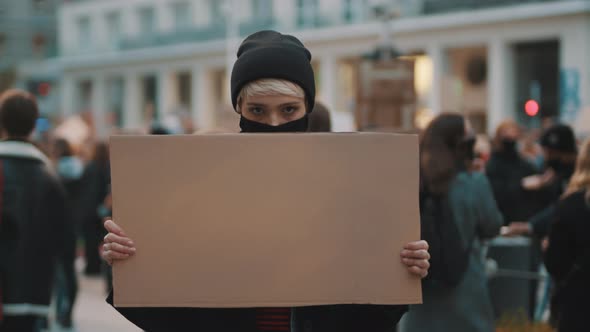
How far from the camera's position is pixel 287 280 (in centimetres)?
276

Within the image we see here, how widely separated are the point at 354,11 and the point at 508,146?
37666mm

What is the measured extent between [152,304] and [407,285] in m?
0.67

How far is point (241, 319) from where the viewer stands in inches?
114

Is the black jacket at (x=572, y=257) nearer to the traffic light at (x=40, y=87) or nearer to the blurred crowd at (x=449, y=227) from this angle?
the blurred crowd at (x=449, y=227)

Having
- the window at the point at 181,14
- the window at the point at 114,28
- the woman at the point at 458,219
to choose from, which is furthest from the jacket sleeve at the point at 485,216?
the window at the point at 114,28

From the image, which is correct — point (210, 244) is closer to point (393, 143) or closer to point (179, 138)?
point (179, 138)

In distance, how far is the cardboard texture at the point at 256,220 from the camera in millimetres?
2756

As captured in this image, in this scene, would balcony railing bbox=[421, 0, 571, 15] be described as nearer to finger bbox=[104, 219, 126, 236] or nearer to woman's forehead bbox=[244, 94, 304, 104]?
woman's forehead bbox=[244, 94, 304, 104]

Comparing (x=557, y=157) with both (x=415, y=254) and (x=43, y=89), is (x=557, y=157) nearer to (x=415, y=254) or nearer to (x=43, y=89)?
(x=415, y=254)

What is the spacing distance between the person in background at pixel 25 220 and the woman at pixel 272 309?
2.90 m

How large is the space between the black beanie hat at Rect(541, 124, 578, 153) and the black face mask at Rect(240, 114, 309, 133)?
6.52 m

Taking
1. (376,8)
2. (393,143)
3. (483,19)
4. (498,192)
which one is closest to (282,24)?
(483,19)

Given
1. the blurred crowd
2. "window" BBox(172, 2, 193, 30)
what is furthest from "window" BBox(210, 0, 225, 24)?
the blurred crowd

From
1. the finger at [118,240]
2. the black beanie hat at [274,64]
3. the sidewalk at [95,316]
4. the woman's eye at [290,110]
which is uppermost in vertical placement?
the black beanie hat at [274,64]
